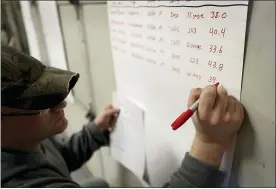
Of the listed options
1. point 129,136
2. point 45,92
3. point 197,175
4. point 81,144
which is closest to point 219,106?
point 197,175

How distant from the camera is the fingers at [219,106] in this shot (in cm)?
44

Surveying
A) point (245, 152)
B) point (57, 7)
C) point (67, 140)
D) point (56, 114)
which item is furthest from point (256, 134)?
point (57, 7)

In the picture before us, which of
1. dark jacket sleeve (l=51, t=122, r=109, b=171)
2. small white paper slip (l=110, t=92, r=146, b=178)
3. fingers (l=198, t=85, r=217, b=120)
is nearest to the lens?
fingers (l=198, t=85, r=217, b=120)

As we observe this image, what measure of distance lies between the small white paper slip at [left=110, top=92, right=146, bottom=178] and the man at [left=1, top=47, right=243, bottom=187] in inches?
8.3

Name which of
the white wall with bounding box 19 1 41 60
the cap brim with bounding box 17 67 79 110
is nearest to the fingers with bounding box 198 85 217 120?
the cap brim with bounding box 17 67 79 110

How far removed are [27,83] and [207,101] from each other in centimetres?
33

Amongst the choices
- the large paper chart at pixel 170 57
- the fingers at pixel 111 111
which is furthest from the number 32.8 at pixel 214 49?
the fingers at pixel 111 111

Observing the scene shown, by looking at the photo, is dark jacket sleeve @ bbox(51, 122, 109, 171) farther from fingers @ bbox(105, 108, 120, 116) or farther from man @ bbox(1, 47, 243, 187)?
man @ bbox(1, 47, 243, 187)

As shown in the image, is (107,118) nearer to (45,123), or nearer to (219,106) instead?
(45,123)

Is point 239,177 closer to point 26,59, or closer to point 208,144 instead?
point 208,144

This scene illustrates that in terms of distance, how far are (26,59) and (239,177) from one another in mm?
460

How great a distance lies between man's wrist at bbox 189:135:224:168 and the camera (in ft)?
1.57

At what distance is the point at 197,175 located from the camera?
485 millimetres

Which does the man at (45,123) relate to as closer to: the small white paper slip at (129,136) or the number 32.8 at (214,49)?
the number 32.8 at (214,49)
